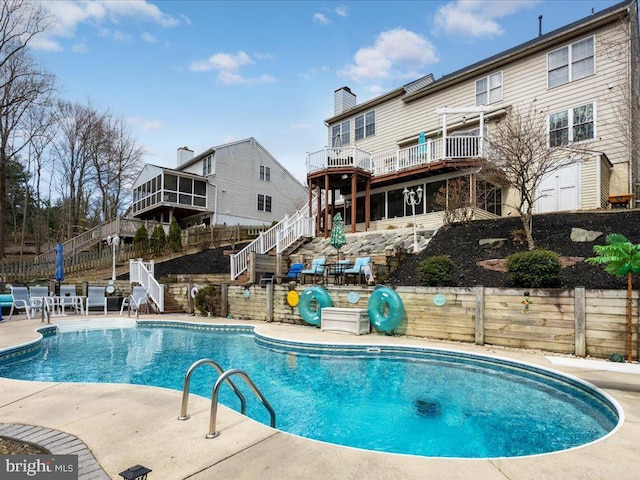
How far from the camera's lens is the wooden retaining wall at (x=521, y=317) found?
6203 mm

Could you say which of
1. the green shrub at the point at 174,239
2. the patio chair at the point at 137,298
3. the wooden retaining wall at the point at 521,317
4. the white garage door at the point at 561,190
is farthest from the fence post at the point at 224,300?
the white garage door at the point at 561,190

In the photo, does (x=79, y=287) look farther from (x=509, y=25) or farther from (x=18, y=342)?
(x=509, y=25)

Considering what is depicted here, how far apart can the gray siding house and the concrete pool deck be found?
22772mm

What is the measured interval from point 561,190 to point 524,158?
303 centimetres

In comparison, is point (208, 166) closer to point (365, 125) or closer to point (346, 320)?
point (365, 125)

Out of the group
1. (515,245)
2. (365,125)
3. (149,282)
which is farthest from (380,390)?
(365,125)

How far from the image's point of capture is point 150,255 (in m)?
20.6

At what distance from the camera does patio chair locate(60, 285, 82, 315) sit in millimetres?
13203

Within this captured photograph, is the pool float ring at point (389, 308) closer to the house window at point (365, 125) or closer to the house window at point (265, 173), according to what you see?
the house window at point (365, 125)

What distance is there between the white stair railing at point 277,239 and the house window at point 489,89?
360 inches

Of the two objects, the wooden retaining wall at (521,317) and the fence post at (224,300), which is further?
the fence post at (224,300)

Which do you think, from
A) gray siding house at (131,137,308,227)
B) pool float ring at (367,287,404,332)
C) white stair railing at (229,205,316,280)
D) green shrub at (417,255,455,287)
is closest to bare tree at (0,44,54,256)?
gray siding house at (131,137,308,227)

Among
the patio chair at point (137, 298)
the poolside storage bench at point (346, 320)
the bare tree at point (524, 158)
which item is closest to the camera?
the poolside storage bench at point (346, 320)

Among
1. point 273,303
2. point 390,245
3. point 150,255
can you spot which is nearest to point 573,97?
point 390,245
